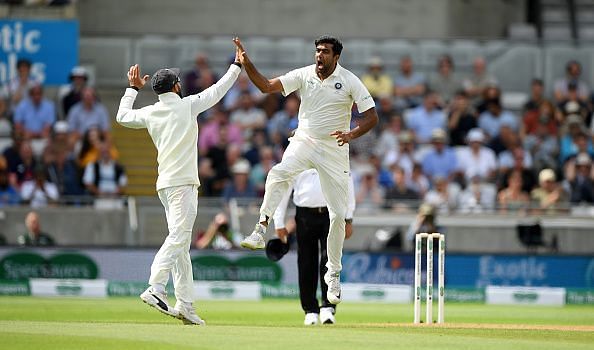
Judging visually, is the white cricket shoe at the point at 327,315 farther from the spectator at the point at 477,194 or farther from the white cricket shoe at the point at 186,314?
the spectator at the point at 477,194

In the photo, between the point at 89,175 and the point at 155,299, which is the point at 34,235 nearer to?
the point at 89,175

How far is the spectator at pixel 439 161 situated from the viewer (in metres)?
22.7

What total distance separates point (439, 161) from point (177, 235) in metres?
10.8

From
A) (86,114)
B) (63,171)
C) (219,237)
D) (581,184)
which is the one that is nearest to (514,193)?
(581,184)

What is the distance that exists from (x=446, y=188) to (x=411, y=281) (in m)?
2.20

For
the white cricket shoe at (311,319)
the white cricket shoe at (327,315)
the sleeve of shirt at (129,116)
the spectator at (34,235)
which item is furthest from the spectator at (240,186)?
the sleeve of shirt at (129,116)

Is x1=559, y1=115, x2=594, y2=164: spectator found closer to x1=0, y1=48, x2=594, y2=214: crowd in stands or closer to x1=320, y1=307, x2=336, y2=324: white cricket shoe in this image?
x1=0, y1=48, x2=594, y2=214: crowd in stands

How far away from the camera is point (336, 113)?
12844 mm

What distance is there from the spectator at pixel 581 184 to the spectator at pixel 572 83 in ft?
8.80

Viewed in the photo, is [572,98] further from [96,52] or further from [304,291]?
[304,291]

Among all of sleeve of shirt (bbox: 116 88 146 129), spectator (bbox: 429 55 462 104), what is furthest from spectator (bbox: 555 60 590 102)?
sleeve of shirt (bbox: 116 88 146 129)

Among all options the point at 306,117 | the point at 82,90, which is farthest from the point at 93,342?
the point at 82,90

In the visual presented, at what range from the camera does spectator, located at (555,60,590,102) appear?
24.8m

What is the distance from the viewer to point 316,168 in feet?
41.9
